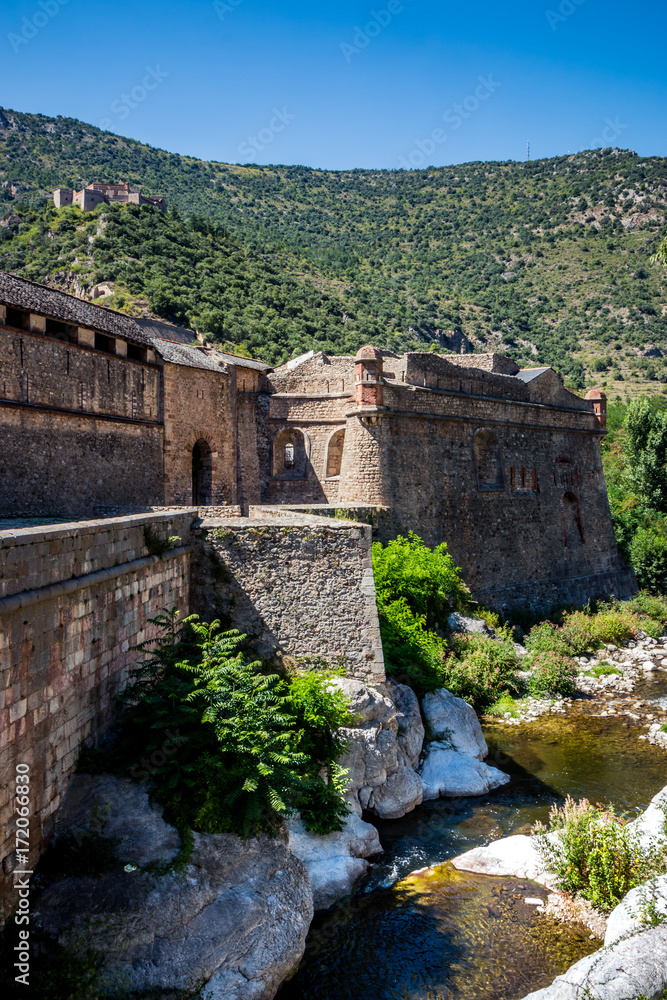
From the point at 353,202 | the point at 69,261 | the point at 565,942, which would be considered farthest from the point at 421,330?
the point at 565,942

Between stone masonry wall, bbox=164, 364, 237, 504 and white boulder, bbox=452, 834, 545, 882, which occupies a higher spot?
stone masonry wall, bbox=164, 364, 237, 504

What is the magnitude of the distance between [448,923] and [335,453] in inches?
549

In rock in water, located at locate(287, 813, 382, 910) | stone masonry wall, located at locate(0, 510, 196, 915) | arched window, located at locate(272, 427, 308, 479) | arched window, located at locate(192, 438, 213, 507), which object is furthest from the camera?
arched window, located at locate(272, 427, 308, 479)

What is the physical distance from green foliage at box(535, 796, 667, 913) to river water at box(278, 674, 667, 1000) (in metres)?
0.44

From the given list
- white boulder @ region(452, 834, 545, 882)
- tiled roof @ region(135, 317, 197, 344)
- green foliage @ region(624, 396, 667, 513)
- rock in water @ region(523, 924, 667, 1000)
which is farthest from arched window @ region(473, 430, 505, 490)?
rock in water @ region(523, 924, 667, 1000)

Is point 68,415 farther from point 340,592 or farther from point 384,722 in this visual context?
point 384,722

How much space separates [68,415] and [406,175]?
271ft

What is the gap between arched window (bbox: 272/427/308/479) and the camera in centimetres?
2078

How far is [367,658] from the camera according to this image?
1032cm

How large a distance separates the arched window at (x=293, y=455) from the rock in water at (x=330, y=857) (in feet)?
42.3

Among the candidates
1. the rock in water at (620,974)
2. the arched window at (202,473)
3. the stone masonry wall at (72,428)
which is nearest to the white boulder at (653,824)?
the rock in water at (620,974)

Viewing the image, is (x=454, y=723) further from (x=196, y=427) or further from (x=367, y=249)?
(x=367, y=249)

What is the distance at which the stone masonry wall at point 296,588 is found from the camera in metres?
10.3

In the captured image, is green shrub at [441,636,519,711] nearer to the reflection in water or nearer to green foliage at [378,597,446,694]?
green foliage at [378,597,446,694]
